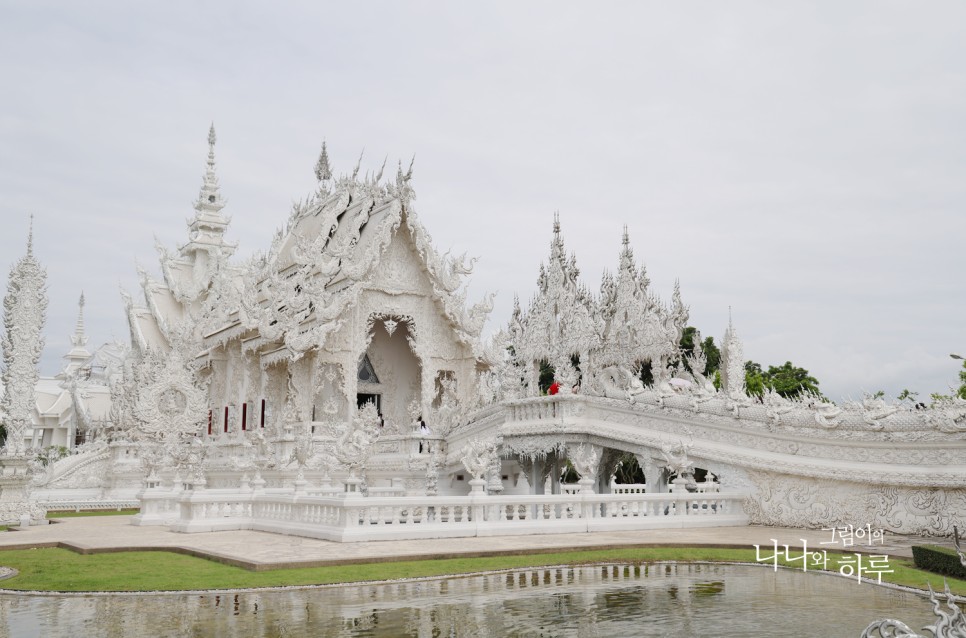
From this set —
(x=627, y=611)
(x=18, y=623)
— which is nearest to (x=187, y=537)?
(x=18, y=623)

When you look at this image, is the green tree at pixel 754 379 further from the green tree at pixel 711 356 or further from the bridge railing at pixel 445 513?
the bridge railing at pixel 445 513

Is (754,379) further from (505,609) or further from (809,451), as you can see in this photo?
(505,609)

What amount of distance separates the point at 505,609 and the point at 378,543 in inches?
168

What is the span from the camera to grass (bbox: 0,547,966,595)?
7.55 metres

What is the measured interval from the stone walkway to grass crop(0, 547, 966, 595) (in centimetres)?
17

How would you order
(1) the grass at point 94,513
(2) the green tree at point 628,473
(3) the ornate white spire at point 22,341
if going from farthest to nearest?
(2) the green tree at point 628,473, (1) the grass at point 94,513, (3) the ornate white spire at point 22,341

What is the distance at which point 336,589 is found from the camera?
288 inches

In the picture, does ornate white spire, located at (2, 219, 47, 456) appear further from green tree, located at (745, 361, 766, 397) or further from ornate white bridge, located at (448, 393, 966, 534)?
green tree, located at (745, 361, 766, 397)

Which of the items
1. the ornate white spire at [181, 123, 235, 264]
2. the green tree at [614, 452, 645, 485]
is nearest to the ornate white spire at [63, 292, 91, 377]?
the ornate white spire at [181, 123, 235, 264]

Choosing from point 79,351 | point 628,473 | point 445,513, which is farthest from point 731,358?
point 79,351

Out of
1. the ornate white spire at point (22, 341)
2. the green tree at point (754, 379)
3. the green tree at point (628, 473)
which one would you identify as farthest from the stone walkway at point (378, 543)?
the green tree at point (754, 379)

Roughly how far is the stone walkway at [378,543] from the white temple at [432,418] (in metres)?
0.44

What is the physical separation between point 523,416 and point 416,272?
7.27m

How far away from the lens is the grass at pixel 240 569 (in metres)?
7.55
